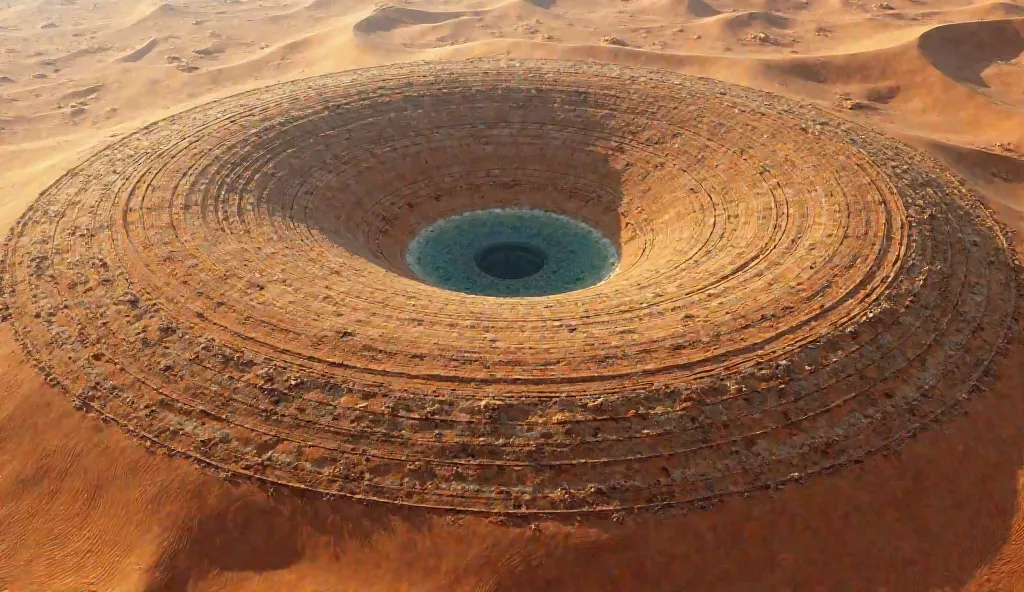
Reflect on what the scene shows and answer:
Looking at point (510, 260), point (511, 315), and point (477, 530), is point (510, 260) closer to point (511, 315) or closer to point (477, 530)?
point (511, 315)

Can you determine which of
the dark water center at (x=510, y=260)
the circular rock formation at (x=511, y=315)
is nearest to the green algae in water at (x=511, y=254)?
the dark water center at (x=510, y=260)

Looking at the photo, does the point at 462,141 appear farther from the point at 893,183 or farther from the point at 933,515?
the point at 933,515

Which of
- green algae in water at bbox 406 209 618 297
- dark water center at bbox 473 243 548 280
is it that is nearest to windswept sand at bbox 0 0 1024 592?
green algae in water at bbox 406 209 618 297

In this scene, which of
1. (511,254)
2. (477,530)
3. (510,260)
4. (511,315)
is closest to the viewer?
(477,530)

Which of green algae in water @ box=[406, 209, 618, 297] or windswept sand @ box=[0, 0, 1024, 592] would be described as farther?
green algae in water @ box=[406, 209, 618, 297]

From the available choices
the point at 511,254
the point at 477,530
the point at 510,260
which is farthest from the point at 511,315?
the point at 511,254

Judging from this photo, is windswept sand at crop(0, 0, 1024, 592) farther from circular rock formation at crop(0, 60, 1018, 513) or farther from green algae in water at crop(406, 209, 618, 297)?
green algae in water at crop(406, 209, 618, 297)

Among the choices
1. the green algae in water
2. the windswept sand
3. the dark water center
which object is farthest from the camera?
the dark water center
